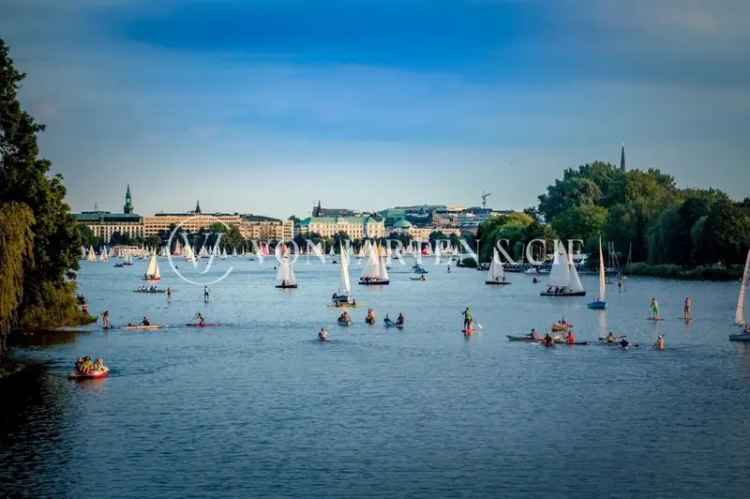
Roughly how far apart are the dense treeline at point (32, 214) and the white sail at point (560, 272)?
205ft

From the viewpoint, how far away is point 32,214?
50750 mm

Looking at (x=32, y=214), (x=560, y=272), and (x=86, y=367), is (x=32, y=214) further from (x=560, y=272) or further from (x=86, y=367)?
(x=560, y=272)

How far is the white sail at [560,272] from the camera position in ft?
375

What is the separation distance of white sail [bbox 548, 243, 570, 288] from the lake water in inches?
1503

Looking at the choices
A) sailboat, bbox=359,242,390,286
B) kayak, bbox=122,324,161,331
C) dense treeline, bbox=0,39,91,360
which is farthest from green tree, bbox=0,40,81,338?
sailboat, bbox=359,242,390,286

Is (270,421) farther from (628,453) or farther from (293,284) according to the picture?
(293,284)

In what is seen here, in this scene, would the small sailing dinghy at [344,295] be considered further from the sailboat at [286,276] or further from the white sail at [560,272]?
the sailboat at [286,276]

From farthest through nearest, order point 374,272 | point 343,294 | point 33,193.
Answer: point 374,272
point 343,294
point 33,193

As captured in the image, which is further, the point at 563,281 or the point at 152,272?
the point at 152,272

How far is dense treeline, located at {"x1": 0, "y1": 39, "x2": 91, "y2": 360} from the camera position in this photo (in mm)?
50094

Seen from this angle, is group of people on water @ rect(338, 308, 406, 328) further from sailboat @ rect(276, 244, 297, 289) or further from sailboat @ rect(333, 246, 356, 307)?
sailboat @ rect(276, 244, 297, 289)

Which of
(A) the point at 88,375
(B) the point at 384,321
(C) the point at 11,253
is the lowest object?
(A) the point at 88,375

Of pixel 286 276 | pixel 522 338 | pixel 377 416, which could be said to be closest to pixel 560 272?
pixel 286 276

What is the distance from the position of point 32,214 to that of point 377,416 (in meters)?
19.2
